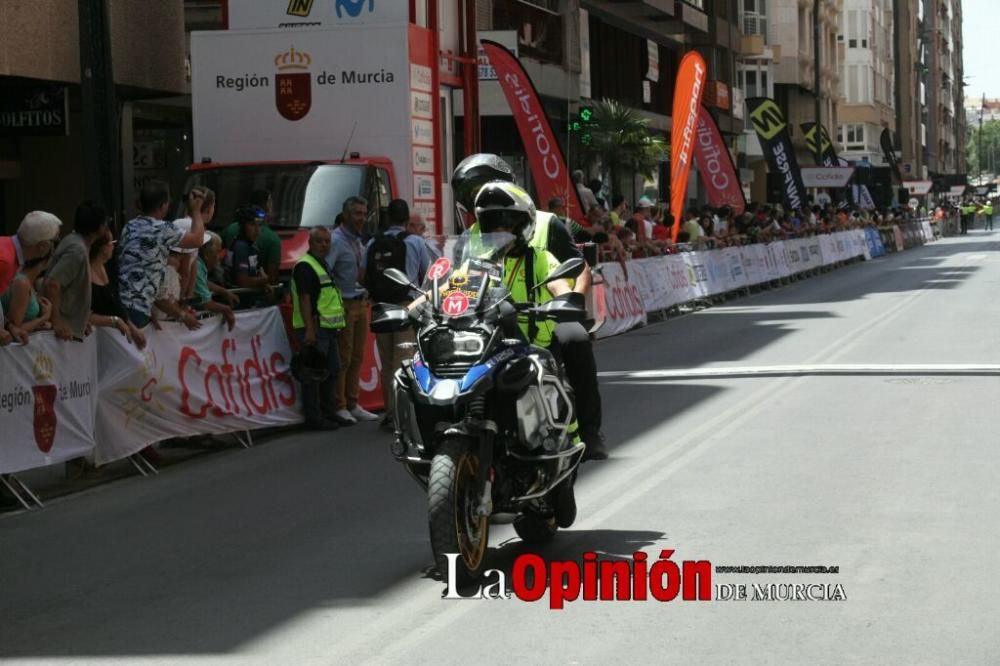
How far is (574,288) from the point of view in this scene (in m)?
8.77

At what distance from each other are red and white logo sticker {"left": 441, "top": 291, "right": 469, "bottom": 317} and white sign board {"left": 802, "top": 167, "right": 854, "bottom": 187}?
2028 inches

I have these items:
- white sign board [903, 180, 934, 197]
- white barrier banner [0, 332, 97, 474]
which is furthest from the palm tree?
white sign board [903, 180, 934, 197]

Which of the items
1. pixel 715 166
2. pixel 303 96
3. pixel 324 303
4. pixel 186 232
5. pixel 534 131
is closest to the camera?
pixel 186 232

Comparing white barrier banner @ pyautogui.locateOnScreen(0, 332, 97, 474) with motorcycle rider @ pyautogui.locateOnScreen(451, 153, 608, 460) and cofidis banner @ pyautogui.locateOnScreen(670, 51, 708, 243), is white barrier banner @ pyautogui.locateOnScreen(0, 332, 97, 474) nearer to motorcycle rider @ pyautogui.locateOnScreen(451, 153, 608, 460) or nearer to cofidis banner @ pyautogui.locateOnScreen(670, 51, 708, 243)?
motorcycle rider @ pyautogui.locateOnScreen(451, 153, 608, 460)

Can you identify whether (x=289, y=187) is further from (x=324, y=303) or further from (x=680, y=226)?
(x=680, y=226)

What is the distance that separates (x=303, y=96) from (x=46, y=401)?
7.95 m

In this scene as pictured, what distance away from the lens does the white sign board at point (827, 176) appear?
5794 centimetres

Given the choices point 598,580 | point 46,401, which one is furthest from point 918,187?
point 598,580

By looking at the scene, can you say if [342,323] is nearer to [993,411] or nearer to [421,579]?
[993,411]

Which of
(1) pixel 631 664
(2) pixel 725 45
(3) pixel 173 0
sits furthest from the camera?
(2) pixel 725 45

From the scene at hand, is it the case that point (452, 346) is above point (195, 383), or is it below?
above

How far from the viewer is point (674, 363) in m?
18.9

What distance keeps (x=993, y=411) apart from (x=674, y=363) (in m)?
5.70

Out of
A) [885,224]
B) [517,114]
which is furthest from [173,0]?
[885,224]
